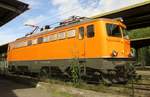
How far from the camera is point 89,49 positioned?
1428 cm

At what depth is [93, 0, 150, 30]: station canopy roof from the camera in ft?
60.1

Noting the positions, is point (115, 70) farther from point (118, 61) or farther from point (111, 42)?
point (111, 42)

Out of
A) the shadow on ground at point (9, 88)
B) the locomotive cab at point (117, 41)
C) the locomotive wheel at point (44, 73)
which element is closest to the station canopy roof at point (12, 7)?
the shadow on ground at point (9, 88)

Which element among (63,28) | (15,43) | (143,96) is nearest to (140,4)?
(63,28)

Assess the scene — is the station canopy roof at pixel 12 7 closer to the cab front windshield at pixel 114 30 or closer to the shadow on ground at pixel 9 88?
the shadow on ground at pixel 9 88

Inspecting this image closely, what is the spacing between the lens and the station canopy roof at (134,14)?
1833cm

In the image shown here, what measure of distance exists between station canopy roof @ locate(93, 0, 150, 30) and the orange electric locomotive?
3341 millimetres

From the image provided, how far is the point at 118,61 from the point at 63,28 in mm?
4294

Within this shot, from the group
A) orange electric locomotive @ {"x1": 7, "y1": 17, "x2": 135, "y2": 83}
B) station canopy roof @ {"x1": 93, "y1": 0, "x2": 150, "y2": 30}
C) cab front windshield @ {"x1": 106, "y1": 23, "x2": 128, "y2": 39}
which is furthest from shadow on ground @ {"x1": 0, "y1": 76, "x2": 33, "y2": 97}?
station canopy roof @ {"x1": 93, "y1": 0, "x2": 150, "y2": 30}

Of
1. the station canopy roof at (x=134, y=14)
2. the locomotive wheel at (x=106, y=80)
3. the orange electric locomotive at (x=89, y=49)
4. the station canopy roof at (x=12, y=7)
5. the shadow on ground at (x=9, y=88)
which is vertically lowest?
the shadow on ground at (x=9, y=88)

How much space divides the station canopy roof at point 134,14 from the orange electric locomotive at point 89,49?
11.0 feet

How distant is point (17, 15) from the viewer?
13.9m

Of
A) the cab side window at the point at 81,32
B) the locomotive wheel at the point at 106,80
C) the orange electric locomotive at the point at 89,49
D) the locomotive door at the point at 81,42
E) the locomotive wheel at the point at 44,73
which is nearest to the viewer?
the locomotive wheel at the point at 106,80

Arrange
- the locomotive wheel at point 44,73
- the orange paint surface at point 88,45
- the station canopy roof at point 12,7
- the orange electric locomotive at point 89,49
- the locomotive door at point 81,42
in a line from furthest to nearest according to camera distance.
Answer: the locomotive wheel at point 44,73
the locomotive door at point 81,42
the orange paint surface at point 88,45
the orange electric locomotive at point 89,49
the station canopy roof at point 12,7
